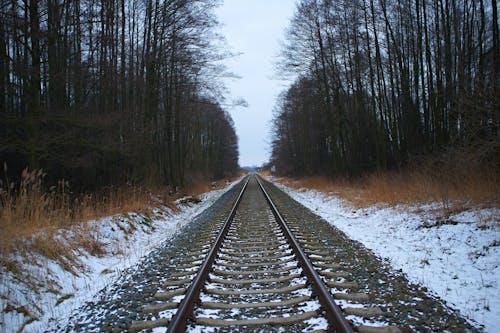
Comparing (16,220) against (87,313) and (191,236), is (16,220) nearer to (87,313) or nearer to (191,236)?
(87,313)

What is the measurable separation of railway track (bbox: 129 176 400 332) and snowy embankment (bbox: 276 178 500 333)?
3.51ft

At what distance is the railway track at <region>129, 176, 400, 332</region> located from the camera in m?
3.10

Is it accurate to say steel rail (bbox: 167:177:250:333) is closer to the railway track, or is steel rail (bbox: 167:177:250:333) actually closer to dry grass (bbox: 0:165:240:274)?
the railway track

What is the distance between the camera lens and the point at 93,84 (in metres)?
12.4

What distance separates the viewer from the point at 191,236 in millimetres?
7852

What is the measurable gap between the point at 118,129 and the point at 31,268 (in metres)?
8.35

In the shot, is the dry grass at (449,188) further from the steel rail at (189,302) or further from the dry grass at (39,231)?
the dry grass at (39,231)

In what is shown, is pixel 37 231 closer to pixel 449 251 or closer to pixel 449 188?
pixel 449 251

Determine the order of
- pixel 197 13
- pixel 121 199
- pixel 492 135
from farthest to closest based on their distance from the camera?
pixel 197 13
pixel 121 199
pixel 492 135

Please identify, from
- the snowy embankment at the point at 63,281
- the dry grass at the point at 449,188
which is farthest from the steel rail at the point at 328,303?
the dry grass at the point at 449,188

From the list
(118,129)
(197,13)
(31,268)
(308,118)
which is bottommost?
(31,268)

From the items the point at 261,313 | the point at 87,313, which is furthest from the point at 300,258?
the point at 87,313

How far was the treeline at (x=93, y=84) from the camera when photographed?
9.08m

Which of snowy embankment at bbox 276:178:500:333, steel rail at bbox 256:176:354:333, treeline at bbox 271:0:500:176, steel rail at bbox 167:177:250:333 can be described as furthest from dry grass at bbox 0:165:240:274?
treeline at bbox 271:0:500:176
